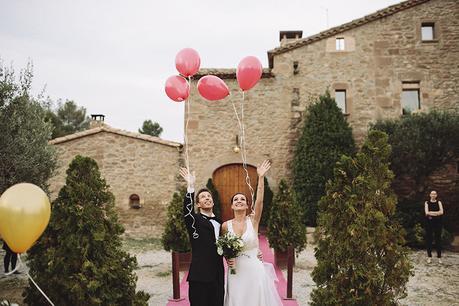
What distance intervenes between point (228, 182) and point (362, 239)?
26.2 ft

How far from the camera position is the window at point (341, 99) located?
37.3ft

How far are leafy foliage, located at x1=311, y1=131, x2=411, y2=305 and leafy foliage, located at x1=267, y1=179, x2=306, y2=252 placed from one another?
3495 millimetres

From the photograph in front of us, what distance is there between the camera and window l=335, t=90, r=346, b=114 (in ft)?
37.3

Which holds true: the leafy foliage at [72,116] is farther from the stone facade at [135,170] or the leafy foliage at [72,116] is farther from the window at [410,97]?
the window at [410,97]

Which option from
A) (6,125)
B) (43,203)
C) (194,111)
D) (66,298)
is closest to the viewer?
(43,203)

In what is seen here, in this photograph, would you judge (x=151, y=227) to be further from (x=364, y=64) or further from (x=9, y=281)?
(x=364, y=64)

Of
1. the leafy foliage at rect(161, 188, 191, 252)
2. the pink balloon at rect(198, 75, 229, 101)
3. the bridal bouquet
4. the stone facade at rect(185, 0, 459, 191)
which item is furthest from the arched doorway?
the bridal bouquet

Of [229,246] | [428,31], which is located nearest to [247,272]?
[229,246]

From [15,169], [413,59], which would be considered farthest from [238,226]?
[413,59]

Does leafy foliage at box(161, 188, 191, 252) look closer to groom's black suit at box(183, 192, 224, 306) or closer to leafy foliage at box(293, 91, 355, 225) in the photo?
groom's black suit at box(183, 192, 224, 306)

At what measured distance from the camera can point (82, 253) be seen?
10.9 feet

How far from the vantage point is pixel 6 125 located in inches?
227

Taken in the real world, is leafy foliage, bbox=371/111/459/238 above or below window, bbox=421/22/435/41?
below

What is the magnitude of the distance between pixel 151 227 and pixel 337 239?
8.60 m
